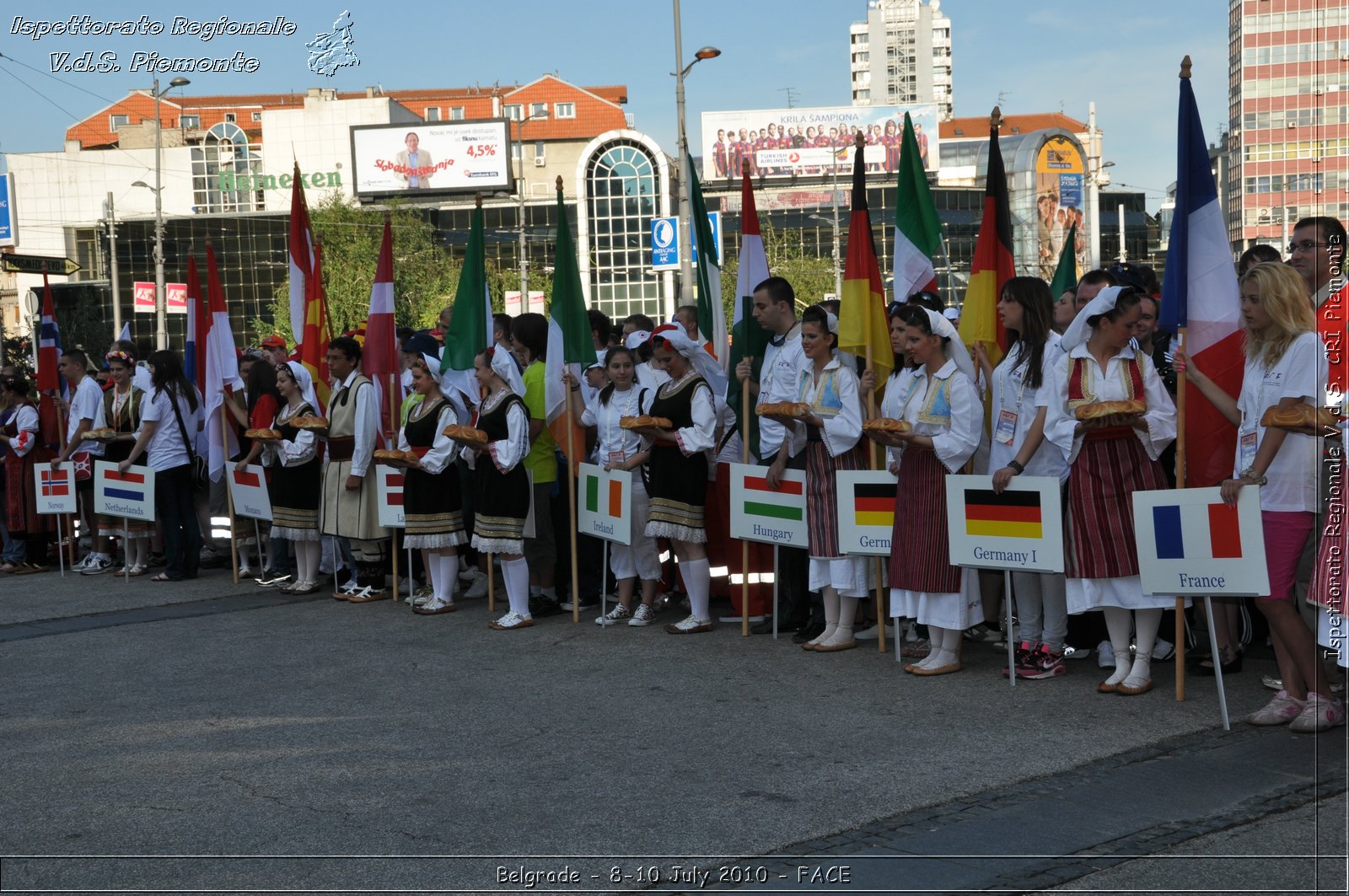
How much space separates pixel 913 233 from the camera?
28.9ft

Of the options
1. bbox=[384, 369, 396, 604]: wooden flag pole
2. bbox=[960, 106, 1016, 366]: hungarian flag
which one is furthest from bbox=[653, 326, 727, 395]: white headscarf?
bbox=[384, 369, 396, 604]: wooden flag pole

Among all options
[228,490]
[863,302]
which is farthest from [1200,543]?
[228,490]

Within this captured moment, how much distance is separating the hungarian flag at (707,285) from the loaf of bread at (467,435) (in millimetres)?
1802

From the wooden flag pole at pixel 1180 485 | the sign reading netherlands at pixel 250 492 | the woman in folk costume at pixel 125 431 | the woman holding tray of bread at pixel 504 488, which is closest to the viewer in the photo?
the wooden flag pole at pixel 1180 485

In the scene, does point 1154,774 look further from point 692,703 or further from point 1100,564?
point 692,703

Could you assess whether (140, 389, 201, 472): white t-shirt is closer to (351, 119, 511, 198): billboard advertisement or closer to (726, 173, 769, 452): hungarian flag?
(726, 173, 769, 452): hungarian flag

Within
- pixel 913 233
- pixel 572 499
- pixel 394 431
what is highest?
pixel 913 233

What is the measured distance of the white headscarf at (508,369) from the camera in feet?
31.9

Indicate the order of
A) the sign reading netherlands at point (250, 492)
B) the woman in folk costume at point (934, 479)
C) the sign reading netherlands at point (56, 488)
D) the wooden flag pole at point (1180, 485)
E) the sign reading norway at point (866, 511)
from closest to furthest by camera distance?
the wooden flag pole at point (1180, 485) < the woman in folk costume at point (934, 479) < the sign reading norway at point (866, 511) < the sign reading netherlands at point (250, 492) < the sign reading netherlands at point (56, 488)

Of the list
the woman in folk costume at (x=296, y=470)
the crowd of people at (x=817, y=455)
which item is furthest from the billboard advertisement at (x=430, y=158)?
the woman in folk costume at (x=296, y=470)

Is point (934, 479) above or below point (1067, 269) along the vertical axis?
below

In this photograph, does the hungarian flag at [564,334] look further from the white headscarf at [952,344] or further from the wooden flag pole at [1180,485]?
the wooden flag pole at [1180,485]

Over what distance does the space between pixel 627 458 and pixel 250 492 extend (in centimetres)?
406

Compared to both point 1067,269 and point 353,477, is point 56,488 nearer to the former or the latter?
point 353,477
